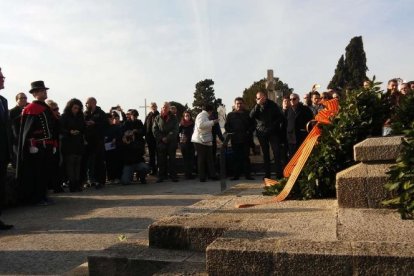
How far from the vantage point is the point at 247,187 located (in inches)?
262

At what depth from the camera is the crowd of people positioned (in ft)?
29.4

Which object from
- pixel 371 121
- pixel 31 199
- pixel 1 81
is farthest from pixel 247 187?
pixel 31 199

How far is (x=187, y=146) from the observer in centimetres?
1320

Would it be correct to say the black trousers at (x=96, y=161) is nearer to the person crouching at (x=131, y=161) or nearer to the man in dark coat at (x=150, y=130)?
the person crouching at (x=131, y=161)

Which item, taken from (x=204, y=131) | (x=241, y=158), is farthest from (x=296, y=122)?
(x=204, y=131)

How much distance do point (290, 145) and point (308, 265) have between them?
29.2ft

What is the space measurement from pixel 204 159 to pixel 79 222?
5385mm

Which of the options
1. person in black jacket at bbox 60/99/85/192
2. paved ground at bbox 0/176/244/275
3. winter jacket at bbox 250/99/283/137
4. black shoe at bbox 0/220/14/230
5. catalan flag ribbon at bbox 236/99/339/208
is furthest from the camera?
winter jacket at bbox 250/99/283/137

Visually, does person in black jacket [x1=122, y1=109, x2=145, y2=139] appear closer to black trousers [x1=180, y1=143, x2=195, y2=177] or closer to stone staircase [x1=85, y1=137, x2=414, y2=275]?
black trousers [x1=180, y1=143, x2=195, y2=177]

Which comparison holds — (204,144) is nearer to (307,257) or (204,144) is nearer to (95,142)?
(95,142)

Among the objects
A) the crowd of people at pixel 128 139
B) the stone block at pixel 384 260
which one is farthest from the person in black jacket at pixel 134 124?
the stone block at pixel 384 260

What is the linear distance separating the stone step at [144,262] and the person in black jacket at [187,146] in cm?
908

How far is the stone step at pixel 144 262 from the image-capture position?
11.6ft

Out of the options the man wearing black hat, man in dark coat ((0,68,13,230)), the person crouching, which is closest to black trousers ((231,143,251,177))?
the person crouching
